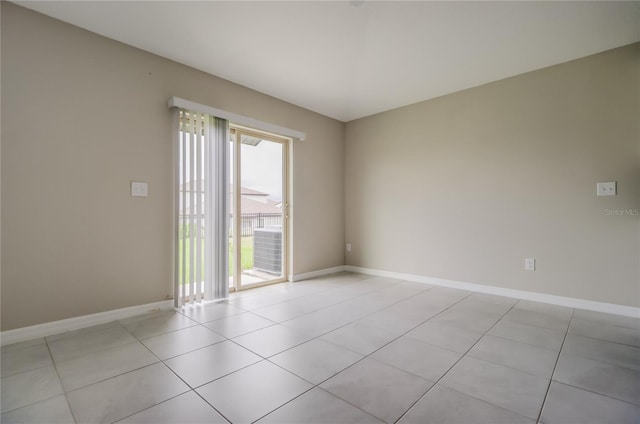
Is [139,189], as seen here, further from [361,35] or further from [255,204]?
[361,35]

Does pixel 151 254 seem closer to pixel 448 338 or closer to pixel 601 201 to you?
pixel 448 338

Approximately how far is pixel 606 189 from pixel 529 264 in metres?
1.01

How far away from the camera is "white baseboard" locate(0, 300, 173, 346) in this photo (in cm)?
221

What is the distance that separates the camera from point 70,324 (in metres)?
2.44

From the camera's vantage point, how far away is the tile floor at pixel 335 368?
1.45 meters

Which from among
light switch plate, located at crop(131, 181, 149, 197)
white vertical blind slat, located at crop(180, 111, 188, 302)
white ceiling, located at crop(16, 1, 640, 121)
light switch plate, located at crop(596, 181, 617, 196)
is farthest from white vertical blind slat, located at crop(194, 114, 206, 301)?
light switch plate, located at crop(596, 181, 617, 196)

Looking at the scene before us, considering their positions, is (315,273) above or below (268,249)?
below

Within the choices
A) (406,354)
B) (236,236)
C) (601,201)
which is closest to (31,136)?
(236,236)

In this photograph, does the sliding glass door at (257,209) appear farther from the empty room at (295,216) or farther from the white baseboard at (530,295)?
the white baseboard at (530,295)

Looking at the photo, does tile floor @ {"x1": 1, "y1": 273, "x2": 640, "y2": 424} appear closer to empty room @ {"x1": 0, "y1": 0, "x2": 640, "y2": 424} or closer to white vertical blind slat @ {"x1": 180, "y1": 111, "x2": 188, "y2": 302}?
empty room @ {"x1": 0, "y1": 0, "x2": 640, "y2": 424}

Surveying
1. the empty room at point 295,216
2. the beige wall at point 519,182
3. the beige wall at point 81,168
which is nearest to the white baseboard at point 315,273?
the empty room at point 295,216

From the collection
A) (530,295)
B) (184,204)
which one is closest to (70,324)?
(184,204)

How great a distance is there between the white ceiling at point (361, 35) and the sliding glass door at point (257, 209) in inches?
33.6

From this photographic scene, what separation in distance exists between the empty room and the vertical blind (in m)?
0.02
